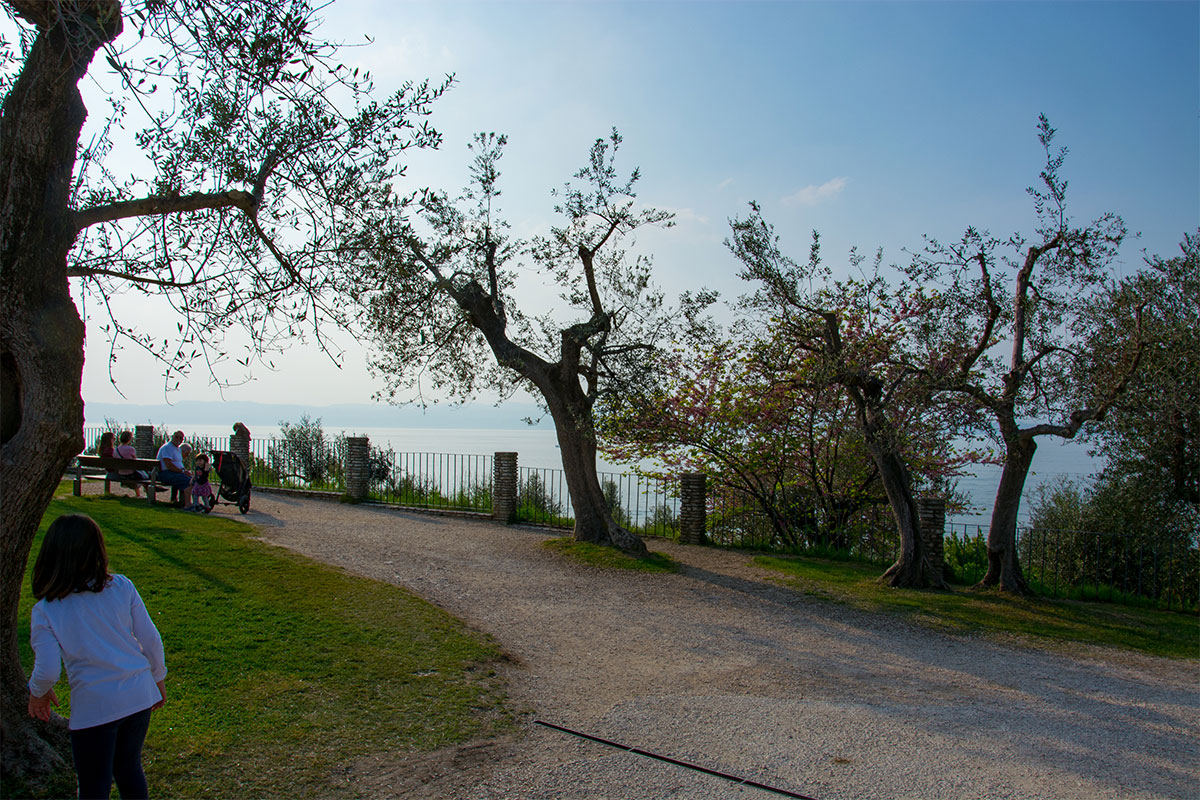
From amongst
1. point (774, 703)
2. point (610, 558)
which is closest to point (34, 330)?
point (774, 703)

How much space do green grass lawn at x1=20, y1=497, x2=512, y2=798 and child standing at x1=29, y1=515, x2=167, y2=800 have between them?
1014mm

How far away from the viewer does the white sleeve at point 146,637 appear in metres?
3.81

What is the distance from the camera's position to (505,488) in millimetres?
18453

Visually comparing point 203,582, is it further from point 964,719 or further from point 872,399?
point 872,399

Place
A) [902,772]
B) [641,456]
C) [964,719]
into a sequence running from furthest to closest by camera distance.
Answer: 1. [641,456]
2. [964,719]
3. [902,772]

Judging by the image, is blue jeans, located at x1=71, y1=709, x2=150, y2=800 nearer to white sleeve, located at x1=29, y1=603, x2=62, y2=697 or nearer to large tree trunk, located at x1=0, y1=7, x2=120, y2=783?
white sleeve, located at x1=29, y1=603, x2=62, y2=697

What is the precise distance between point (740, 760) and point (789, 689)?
205 centimetres

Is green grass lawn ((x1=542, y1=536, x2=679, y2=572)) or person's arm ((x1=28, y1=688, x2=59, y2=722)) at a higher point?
person's arm ((x1=28, y1=688, x2=59, y2=722))

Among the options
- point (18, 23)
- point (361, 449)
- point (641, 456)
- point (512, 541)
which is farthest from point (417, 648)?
point (361, 449)

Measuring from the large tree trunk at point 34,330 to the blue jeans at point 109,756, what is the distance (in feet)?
3.48

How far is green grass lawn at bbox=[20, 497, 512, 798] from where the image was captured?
4941 millimetres

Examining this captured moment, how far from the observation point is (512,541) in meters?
15.6

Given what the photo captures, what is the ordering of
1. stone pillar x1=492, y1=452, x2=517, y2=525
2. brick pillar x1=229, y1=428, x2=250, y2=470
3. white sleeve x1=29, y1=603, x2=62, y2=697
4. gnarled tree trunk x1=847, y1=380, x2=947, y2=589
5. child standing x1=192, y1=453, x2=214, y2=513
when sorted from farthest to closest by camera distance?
1. brick pillar x1=229, y1=428, x2=250, y2=470
2. stone pillar x1=492, y1=452, x2=517, y2=525
3. child standing x1=192, y1=453, x2=214, y2=513
4. gnarled tree trunk x1=847, y1=380, x2=947, y2=589
5. white sleeve x1=29, y1=603, x2=62, y2=697

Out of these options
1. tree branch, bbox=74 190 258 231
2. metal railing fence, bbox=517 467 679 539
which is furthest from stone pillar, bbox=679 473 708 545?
tree branch, bbox=74 190 258 231
